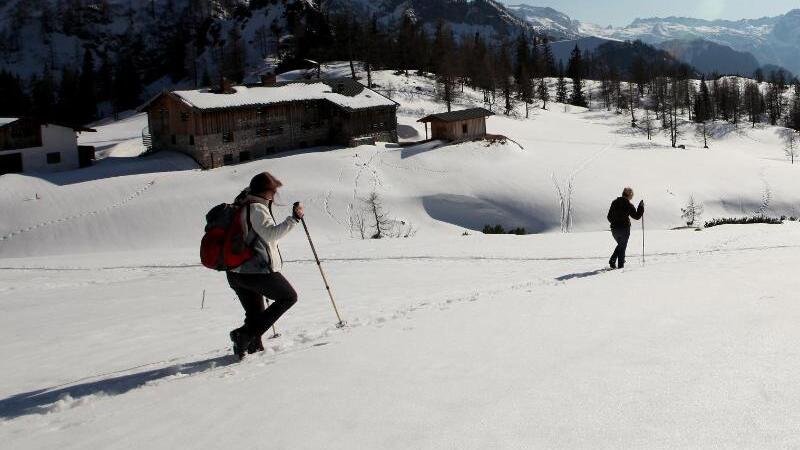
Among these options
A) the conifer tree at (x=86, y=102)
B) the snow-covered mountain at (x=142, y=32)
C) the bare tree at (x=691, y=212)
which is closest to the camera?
the bare tree at (x=691, y=212)

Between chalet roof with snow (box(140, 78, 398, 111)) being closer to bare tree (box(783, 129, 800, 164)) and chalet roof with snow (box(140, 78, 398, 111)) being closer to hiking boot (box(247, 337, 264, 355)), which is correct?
hiking boot (box(247, 337, 264, 355))

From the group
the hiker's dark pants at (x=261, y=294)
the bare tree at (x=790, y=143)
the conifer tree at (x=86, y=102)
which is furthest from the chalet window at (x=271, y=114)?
the bare tree at (x=790, y=143)

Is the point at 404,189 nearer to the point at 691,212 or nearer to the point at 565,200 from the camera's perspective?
the point at 565,200

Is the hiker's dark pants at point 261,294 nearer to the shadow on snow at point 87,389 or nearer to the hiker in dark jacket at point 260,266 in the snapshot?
the hiker in dark jacket at point 260,266

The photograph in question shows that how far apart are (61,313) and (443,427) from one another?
34.2 ft

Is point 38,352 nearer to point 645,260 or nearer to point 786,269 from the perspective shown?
point 786,269

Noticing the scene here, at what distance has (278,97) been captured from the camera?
53.0 meters

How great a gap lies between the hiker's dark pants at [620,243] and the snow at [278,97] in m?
38.7

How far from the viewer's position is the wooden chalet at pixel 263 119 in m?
49.0

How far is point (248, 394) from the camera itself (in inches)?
234

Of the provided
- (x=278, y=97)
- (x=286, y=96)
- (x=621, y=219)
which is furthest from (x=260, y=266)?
(x=286, y=96)

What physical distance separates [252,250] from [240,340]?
42.7 inches

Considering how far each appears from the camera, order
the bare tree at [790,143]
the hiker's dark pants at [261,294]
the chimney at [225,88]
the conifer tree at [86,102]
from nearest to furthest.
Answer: the hiker's dark pants at [261,294]
the chimney at [225,88]
the bare tree at [790,143]
the conifer tree at [86,102]

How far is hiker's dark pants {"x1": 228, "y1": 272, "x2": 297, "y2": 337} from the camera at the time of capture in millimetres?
7293
